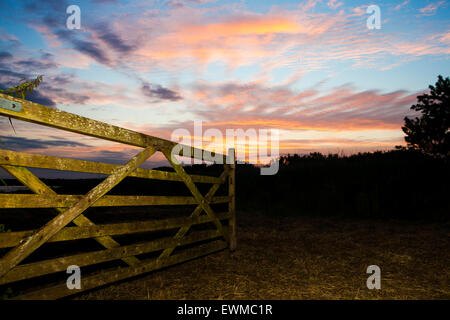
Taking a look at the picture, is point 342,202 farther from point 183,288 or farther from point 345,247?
point 183,288

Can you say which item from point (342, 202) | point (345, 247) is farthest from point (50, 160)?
point (342, 202)

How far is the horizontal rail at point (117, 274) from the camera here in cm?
340

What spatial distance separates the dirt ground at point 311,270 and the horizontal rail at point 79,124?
7.11 ft

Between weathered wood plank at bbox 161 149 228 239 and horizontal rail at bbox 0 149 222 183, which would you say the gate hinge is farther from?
weathered wood plank at bbox 161 149 228 239

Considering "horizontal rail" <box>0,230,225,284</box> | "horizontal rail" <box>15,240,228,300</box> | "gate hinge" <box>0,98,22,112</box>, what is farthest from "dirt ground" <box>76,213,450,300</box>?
"gate hinge" <box>0,98,22,112</box>

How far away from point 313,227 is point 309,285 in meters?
5.93

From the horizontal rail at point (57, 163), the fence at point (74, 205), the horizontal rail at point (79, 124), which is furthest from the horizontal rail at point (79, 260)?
the horizontal rail at point (79, 124)

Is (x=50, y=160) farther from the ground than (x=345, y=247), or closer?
farther from the ground

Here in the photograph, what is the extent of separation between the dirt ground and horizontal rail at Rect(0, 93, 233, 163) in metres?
2.17

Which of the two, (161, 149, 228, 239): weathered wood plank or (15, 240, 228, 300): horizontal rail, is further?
(161, 149, 228, 239): weathered wood plank

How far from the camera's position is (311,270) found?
566cm

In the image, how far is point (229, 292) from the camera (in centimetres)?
A: 452

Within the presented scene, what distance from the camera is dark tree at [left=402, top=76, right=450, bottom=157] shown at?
1022cm

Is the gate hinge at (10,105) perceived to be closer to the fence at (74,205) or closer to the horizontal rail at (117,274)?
the fence at (74,205)
